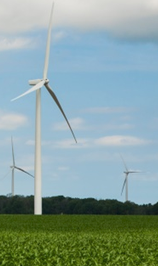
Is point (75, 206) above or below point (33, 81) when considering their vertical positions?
below

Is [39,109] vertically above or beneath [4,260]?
above

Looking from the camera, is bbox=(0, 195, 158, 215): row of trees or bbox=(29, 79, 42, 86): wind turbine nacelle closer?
bbox=(29, 79, 42, 86): wind turbine nacelle

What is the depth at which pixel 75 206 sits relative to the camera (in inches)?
5054

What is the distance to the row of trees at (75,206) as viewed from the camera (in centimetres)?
12112

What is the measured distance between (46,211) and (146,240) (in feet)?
324

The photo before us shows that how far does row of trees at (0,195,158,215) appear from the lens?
397ft

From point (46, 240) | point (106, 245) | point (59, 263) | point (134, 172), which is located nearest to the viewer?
point (59, 263)

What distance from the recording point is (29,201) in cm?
12469

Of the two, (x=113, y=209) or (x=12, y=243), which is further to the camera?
(x=113, y=209)

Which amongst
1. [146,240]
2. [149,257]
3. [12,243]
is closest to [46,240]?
[12,243]

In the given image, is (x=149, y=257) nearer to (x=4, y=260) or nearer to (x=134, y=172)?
(x=4, y=260)

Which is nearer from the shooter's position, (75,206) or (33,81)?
(33,81)

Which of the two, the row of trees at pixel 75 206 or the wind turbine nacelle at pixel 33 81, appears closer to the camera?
the wind turbine nacelle at pixel 33 81

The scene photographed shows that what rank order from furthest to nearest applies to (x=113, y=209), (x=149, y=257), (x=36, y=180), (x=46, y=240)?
(x=113, y=209), (x=36, y=180), (x=46, y=240), (x=149, y=257)
